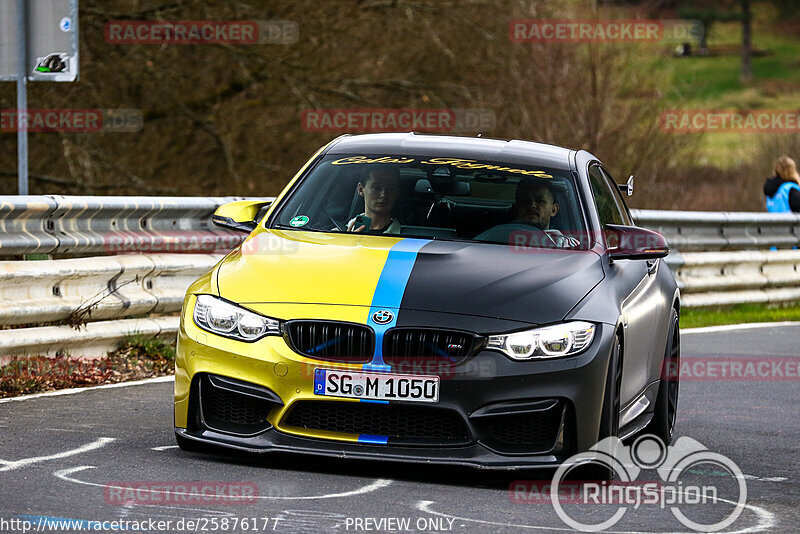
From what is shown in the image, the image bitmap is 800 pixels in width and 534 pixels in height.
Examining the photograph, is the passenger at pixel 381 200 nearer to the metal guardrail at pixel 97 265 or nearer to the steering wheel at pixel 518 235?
the steering wheel at pixel 518 235

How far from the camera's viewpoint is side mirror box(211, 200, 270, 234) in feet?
25.4

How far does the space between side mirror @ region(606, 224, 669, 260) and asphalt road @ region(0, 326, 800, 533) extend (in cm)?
103

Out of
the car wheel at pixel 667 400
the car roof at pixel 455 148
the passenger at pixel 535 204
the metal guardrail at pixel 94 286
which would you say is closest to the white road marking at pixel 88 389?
the metal guardrail at pixel 94 286

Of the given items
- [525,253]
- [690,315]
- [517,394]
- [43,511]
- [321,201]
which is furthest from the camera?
[690,315]

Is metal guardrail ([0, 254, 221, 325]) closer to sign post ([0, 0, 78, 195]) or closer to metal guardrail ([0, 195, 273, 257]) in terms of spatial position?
metal guardrail ([0, 195, 273, 257])

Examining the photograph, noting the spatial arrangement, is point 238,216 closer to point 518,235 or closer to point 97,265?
point 518,235

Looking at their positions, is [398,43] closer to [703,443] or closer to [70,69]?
[70,69]

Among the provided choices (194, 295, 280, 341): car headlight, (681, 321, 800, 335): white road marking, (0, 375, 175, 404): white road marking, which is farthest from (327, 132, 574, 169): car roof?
(681, 321, 800, 335): white road marking


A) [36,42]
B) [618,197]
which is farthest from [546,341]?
[36,42]

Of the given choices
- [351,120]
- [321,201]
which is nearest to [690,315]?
[351,120]

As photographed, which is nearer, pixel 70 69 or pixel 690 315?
pixel 70 69

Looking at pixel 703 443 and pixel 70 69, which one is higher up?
pixel 70 69

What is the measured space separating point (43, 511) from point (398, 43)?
16.8 metres

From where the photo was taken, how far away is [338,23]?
20.7 metres
